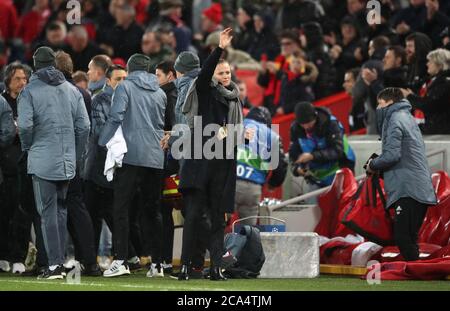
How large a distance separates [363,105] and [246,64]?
3.75 metres

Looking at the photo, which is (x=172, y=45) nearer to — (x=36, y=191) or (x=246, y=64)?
(x=246, y=64)

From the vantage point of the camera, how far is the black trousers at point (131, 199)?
12172 mm

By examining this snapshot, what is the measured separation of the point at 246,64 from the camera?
20.2m

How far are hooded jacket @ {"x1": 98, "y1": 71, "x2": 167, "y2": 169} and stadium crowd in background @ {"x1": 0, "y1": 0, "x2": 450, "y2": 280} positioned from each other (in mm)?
12

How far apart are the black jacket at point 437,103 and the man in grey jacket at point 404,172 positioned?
5.76ft

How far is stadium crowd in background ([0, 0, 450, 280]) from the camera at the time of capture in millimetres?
11781

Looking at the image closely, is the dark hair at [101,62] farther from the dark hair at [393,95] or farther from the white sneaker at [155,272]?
the dark hair at [393,95]

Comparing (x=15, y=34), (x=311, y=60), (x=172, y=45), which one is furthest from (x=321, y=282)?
(x=15, y=34)

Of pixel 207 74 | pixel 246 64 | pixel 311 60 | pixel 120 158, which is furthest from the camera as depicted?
pixel 246 64

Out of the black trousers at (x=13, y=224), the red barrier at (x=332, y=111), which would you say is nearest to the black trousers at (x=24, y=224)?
the black trousers at (x=13, y=224)

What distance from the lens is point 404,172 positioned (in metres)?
12.7

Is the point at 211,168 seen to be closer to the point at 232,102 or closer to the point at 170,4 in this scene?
the point at 232,102

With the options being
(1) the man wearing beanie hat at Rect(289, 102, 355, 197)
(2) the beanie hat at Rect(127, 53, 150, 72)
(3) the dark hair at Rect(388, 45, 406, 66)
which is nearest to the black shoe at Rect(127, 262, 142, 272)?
(2) the beanie hat at Rect(127, 53, 150, 72)

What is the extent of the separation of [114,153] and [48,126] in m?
0.69
